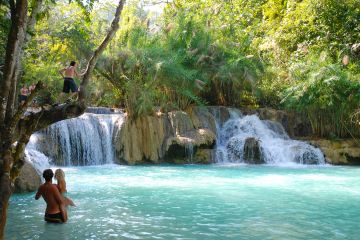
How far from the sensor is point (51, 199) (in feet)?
23.1

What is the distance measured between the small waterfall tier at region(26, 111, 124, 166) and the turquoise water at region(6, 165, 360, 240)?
2.65 m

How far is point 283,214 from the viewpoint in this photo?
866cm

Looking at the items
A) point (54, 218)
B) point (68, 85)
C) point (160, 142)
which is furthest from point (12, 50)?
point (160, 142)

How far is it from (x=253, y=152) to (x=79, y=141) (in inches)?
286

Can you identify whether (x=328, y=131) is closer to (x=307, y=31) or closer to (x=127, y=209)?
(x=307, y=31)

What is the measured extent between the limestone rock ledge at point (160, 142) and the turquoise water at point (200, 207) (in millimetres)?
3429

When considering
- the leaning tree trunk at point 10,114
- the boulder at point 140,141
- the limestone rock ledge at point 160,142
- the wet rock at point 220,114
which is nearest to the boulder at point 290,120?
the wet rock at point 220,114

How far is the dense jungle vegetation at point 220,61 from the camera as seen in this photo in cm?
1959

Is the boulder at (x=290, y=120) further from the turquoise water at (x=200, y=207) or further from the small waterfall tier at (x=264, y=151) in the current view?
the turquoise water at (x=200, y=207)

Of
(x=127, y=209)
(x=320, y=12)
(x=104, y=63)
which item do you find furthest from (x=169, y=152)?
(x=320, y=12)

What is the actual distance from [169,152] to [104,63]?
4797mm

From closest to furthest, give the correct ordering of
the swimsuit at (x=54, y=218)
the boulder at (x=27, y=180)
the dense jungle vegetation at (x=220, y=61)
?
the swimsuit at (x=54, y=218) → the boulder at (x=27, y=180) → the dense jungle vegetation at (x=220, y=61)

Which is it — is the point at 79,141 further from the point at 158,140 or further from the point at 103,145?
the point at 158,140

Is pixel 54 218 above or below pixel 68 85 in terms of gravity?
below
